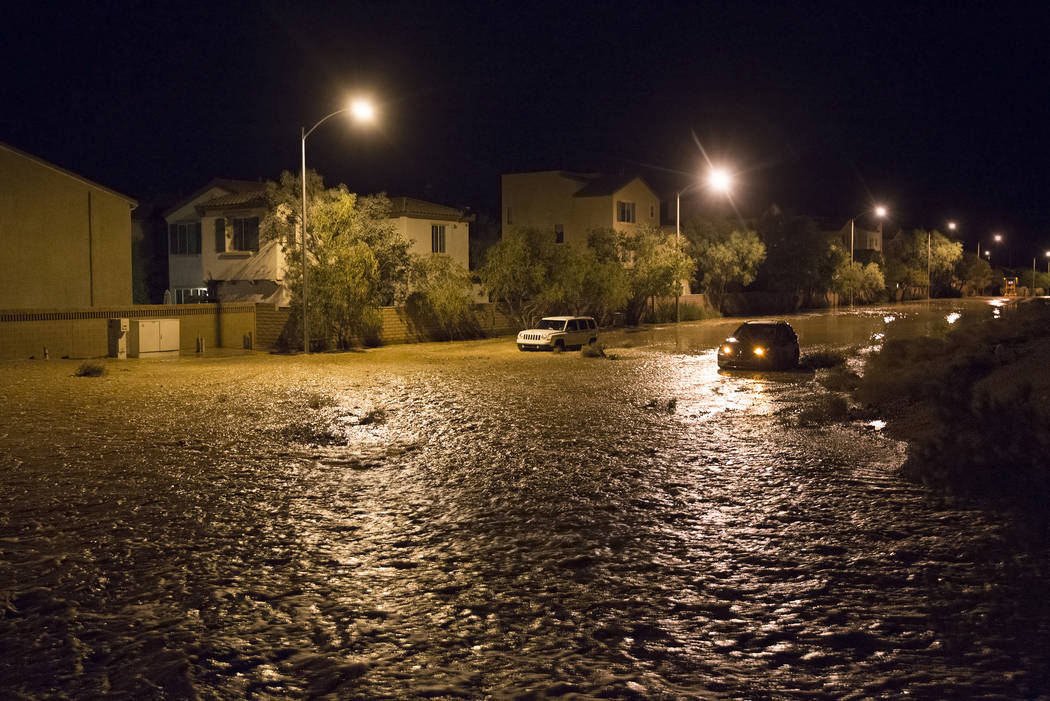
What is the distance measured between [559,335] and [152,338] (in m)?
13.9

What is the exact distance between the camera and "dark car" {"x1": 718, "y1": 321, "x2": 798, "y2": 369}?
28016 millimetres

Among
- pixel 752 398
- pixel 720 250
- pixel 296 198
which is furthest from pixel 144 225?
pixel 752 398

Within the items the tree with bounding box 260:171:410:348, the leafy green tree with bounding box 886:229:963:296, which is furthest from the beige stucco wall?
the leafy green tree with bounding box 886:229:963:296

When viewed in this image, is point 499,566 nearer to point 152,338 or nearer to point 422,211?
point 152,338

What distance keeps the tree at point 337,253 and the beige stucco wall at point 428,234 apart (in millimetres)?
11238

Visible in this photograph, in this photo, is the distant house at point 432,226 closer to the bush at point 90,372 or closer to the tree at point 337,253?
the tree at point 337,253

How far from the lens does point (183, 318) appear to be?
3772 cm

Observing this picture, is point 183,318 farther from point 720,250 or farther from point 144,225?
point 720,250

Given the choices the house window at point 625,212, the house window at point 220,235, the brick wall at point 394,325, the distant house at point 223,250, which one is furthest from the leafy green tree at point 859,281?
the house window at point 220,235

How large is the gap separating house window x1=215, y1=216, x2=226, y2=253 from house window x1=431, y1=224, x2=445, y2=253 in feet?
35.6

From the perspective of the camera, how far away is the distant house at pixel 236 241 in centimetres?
4969

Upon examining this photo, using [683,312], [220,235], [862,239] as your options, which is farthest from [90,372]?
[862,239]

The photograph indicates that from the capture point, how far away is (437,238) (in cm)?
5678

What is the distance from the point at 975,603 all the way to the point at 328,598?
468 cm
